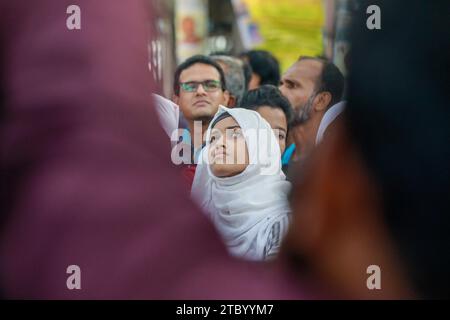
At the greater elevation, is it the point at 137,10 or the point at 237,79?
the point at 137,10

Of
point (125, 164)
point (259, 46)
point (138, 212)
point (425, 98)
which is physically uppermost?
point (259, 46)

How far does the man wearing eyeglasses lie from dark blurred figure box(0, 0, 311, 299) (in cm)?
9

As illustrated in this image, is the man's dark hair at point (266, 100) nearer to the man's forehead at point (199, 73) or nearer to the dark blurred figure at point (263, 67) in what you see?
the dark blurred figure at point (263, 67)

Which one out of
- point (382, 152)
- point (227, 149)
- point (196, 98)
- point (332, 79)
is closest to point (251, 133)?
point (227, 149)

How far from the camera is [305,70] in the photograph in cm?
220

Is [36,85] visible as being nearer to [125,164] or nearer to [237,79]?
[125,164]

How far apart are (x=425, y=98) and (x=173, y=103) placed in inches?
34.0

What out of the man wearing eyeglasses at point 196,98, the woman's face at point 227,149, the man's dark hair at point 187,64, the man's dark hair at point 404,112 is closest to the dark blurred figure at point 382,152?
the man's dark hair at point 404,112

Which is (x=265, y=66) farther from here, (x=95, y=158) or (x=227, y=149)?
(x=95, y=158)

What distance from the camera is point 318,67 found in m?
2.20

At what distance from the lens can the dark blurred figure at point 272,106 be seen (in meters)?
2.20

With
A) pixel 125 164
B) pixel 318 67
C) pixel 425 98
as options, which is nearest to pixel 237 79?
pixel 318 67

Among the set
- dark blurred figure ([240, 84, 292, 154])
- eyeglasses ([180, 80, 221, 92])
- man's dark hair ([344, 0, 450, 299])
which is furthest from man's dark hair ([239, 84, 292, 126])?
man's dark hair ([344, 0, 450, 299])

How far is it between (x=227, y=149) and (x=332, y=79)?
0.43 meters
